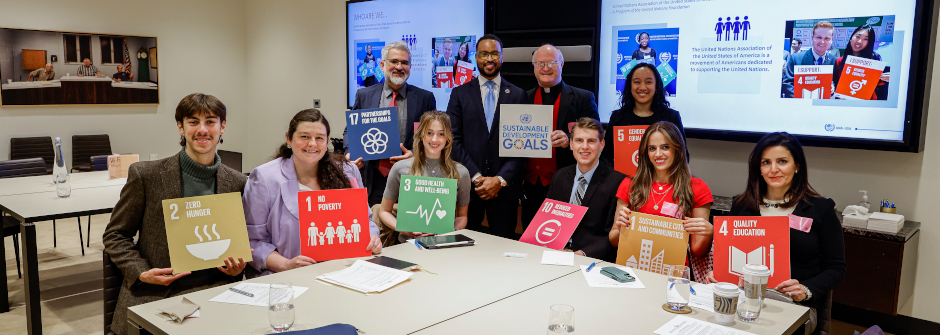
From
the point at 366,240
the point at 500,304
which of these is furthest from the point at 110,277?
the point at 500,304

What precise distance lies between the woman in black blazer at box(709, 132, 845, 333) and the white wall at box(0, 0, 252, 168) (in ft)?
23.5


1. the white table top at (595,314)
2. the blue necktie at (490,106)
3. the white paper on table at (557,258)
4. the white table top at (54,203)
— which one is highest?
the blue necktie at (490,106)

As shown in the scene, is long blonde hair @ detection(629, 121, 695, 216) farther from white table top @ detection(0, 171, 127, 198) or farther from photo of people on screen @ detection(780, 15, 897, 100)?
white table top @ detection(0, 171, 127, 198)

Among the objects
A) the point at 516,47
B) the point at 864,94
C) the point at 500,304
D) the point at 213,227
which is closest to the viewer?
the point at 500,304

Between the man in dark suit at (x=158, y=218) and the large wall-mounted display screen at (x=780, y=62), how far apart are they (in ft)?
7.95

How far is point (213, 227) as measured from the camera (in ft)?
7.50

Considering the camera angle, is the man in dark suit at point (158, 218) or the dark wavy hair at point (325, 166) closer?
the man in dark suit at point (158, 218)

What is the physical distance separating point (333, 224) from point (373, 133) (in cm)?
115

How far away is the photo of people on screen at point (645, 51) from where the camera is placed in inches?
169

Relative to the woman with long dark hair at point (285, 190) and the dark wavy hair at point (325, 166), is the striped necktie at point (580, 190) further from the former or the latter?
the dark wavy hair at point (325, 166)

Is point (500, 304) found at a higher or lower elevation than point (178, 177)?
lower

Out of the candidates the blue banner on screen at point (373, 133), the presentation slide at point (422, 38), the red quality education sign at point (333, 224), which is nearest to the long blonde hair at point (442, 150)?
the blue banner on screen at point (373, 133)

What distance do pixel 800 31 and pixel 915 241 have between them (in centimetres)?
143

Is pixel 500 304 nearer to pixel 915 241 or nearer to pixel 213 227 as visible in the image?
pixel 213 227
